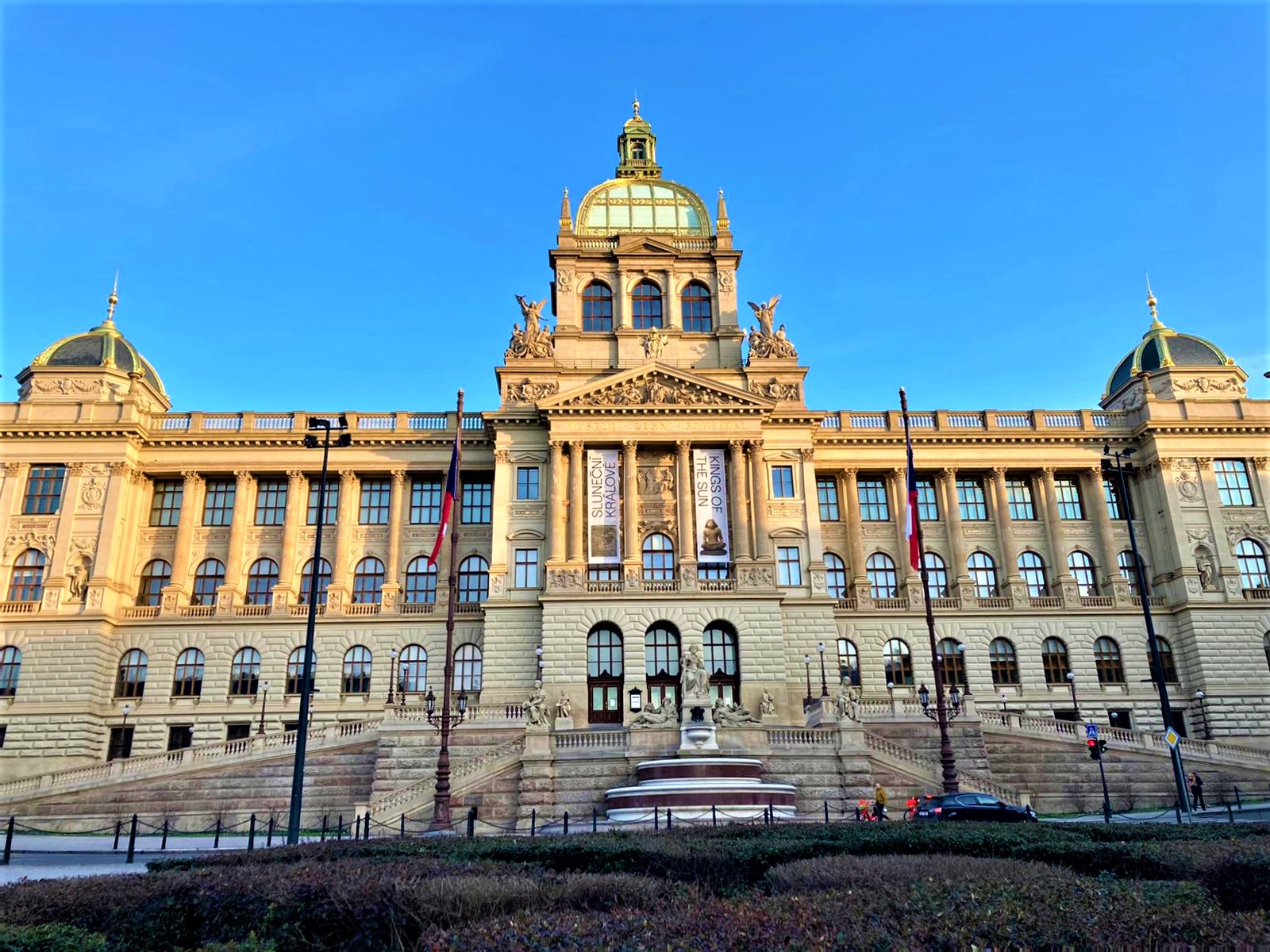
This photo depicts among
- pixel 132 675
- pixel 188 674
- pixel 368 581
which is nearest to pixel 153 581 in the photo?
pixel 132 675

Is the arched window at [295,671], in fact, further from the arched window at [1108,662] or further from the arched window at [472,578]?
the arched window at [1108,662]

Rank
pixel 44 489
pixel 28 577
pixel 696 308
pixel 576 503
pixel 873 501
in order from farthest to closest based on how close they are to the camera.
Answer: pixel 873 501 < pixel 696 308 < pixel 44 489 < pixel 28 577 < pixel 576 503

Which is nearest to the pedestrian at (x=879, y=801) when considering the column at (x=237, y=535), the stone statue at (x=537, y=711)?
the stone statue at (x=537, y=711)

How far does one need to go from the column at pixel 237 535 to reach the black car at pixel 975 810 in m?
42.4

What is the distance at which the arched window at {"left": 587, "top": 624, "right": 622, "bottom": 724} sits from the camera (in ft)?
167

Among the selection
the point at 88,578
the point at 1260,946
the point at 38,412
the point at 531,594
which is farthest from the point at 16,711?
the point at 1260,946

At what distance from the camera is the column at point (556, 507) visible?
53.2 meters

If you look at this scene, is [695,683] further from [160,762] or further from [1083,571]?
[1083,571]

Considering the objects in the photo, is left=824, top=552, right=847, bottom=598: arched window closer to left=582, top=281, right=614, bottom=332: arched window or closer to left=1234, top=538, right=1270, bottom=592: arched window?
left=582, top=281, right=614, bottom=332: arched window

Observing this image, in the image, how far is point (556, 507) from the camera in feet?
177

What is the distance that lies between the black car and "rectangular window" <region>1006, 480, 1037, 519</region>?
3441 cm

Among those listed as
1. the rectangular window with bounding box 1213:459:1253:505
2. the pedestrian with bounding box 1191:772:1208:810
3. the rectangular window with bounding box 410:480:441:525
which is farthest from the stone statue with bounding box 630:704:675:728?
the rectangular window with bounding box 1213:459:1253:505

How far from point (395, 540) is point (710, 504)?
19.4 metres

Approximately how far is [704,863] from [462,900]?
5.47 m
